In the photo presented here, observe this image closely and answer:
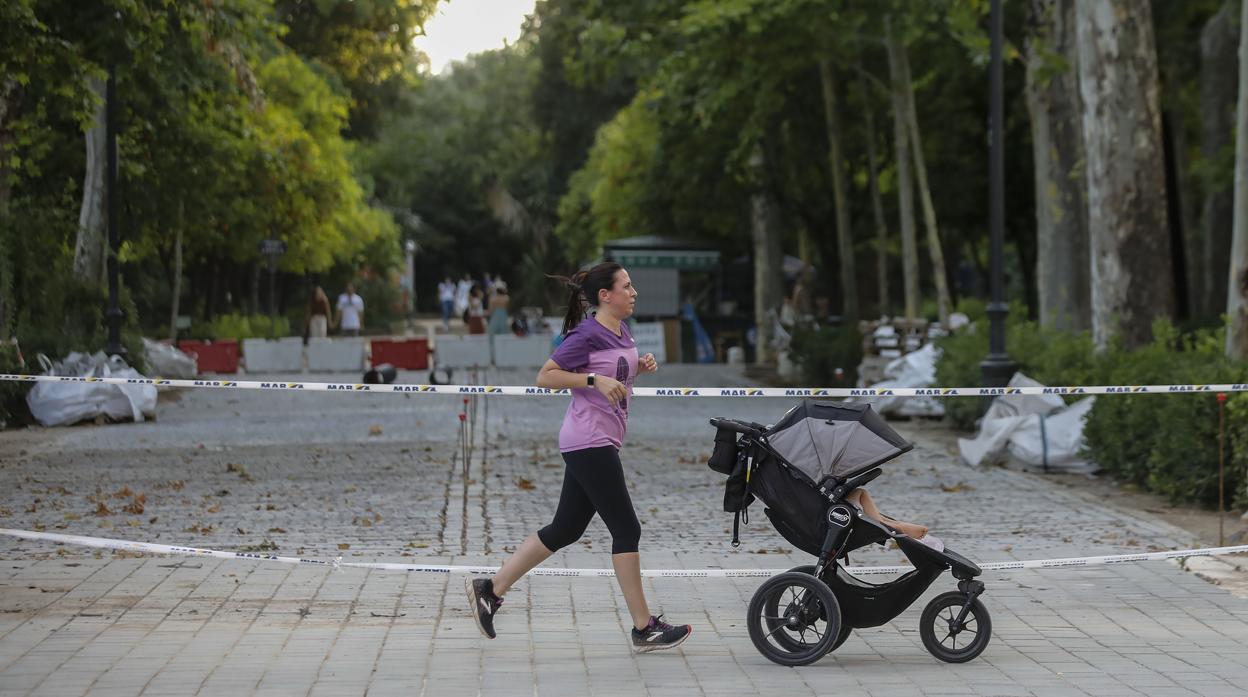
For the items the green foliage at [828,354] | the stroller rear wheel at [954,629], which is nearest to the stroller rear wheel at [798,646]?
the stroller rear wheel at [954,629]

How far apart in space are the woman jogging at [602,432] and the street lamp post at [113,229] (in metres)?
15.9

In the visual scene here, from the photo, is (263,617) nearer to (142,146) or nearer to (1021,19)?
(142,146)

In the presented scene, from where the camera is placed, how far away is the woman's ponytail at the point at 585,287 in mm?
7340

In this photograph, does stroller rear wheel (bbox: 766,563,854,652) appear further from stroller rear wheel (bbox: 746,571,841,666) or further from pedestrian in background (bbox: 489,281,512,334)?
pedestrian in background (bbox: 489,281,512,334)

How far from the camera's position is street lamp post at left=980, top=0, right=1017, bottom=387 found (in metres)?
18.8

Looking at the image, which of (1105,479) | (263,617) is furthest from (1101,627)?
(1105,479)

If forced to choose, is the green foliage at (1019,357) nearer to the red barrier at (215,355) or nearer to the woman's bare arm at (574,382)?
the woman's bare arm at (574,382)

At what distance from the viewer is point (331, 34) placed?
141 ft

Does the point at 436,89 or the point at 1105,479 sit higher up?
the point at 436,89

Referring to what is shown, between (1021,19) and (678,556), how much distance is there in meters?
24.0

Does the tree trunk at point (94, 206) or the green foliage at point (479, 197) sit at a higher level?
the green foliage at point (479, 197)

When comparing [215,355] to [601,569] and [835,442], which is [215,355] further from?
[835,442]

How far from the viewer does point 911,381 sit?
901 inches

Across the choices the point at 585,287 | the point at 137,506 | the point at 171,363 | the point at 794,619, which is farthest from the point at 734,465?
the point at 171,363
